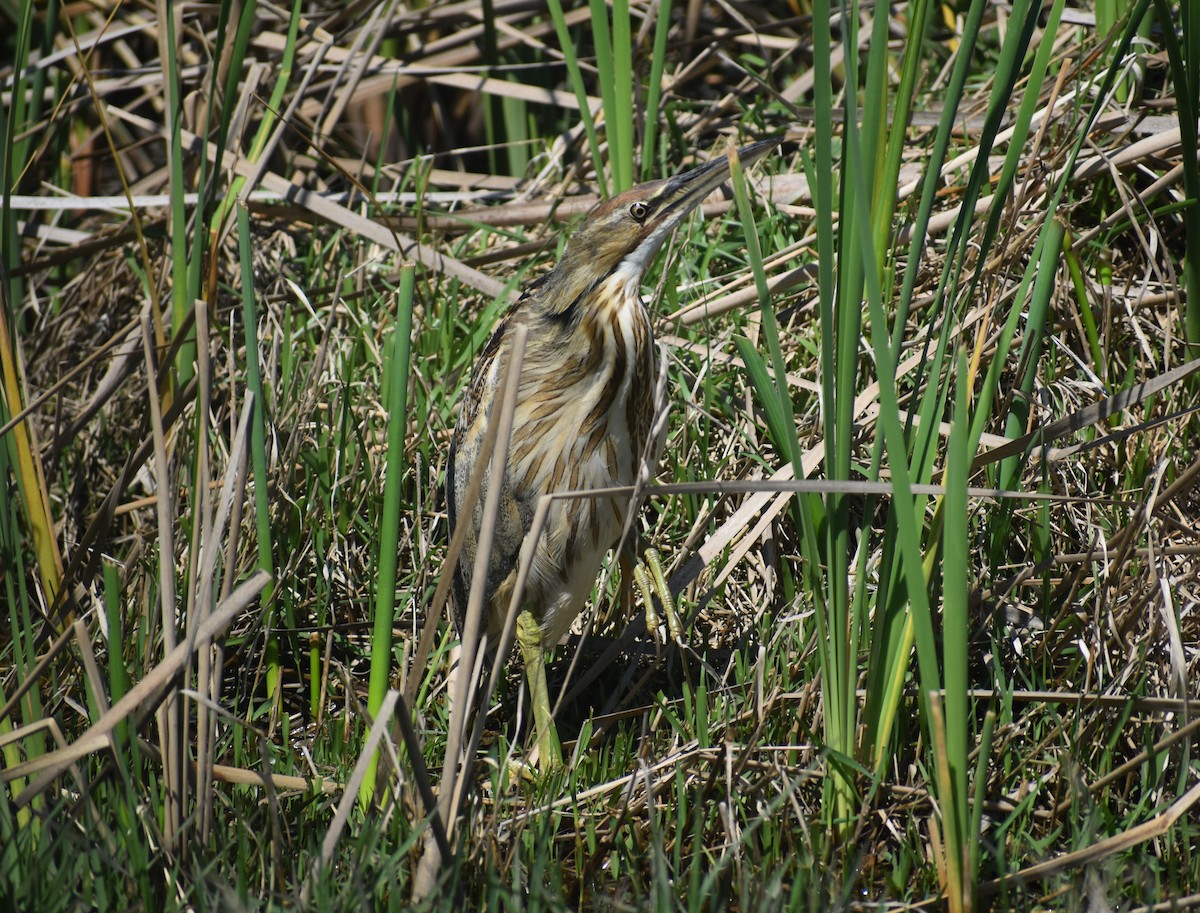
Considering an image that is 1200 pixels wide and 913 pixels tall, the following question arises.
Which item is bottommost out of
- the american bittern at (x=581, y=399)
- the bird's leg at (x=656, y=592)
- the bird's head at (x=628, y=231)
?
the bird's leg at (x=656, y=592)

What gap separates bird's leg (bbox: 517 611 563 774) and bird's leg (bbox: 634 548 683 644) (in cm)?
23

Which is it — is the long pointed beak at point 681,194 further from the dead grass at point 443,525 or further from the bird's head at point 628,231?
the dead grass at point 443,525

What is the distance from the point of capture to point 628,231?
237cm

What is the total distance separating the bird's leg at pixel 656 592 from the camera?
7.77 feet

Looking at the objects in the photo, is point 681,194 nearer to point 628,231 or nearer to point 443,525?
point 628,231

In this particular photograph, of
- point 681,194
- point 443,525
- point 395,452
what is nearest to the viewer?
point 395,452

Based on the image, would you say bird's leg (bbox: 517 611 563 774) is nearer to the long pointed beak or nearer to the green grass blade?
the green grass blade

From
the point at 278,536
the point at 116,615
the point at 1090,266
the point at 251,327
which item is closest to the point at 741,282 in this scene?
the point at 1090,266

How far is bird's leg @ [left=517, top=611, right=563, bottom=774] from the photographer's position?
2.26 meters

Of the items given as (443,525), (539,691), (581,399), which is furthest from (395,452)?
(443,525)

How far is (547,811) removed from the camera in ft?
6.10

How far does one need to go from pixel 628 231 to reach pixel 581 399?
33 centimetres

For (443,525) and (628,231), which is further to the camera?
(443,525)

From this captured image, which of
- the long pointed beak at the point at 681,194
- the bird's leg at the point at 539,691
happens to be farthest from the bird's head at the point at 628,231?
the bird's leg at the point at 539,691
